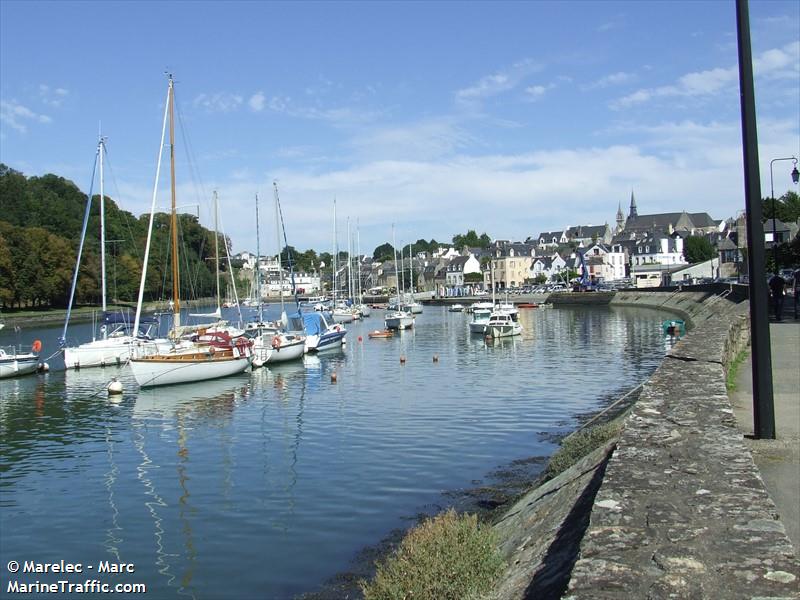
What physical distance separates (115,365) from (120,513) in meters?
36.2

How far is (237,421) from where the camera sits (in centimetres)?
2998

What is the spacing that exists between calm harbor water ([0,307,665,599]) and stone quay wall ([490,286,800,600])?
561 centimetres

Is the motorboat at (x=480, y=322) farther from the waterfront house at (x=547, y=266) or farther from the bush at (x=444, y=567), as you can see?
the waterfront house at (x=547, y=266)

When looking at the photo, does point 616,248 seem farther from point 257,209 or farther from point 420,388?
point 420,388

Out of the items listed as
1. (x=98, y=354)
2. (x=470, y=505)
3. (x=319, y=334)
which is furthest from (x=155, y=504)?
(x=319, y=334)

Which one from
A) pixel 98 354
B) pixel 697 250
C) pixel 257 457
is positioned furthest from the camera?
pixel 697 250

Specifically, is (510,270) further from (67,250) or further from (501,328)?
(501,328)

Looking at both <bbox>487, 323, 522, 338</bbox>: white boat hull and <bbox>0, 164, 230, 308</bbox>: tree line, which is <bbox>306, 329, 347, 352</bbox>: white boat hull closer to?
<bbox>487, 323, 522, 338</bbox>: white boat hull

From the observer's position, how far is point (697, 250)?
557 ft

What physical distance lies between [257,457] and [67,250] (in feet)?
373

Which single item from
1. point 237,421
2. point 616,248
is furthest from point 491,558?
point 616,248

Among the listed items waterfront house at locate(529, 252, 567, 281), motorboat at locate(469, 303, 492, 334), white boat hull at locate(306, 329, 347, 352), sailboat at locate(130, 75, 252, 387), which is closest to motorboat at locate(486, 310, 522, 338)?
motorboat at locate(469, 303, 492, 334)

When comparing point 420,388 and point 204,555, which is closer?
point 204,555

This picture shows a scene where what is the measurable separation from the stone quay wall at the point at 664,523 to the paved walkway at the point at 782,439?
1.16m
